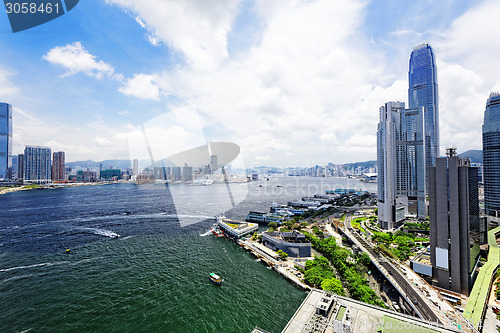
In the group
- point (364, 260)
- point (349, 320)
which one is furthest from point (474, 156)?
point (349, 320)

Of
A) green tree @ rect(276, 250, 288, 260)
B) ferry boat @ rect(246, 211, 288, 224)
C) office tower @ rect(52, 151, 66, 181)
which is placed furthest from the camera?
office tower @ rect(52, 151, 66, 181)

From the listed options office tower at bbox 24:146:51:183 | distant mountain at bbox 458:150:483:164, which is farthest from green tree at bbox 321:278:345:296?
distant mountain at bbox 458:150:483:164

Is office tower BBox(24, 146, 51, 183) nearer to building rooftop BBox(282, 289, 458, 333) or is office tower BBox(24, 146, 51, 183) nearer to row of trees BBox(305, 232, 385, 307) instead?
row of trees BBox(305, 232, 385, 307)

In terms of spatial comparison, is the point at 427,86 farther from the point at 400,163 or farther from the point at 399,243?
the point at 399,243

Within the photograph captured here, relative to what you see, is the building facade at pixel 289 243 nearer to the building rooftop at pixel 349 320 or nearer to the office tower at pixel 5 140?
the building rooftop at pixel 349 320

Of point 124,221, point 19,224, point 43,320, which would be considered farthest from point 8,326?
point 19,224

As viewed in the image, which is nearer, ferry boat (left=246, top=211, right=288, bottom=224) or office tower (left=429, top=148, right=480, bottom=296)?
office tower (left=429, top=148, right=480, bottom=296)
